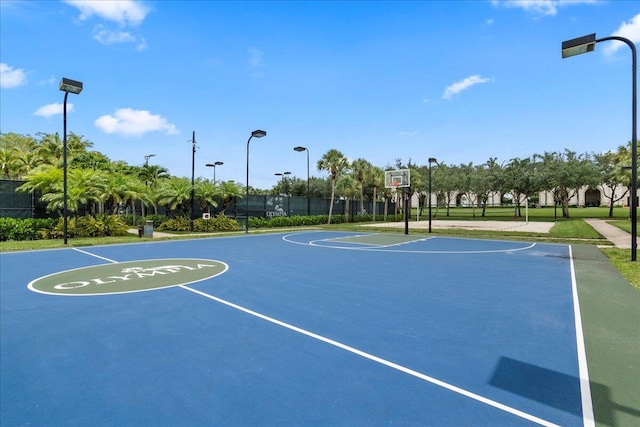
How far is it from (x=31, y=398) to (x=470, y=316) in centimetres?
561

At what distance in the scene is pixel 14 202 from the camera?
18.6 metres

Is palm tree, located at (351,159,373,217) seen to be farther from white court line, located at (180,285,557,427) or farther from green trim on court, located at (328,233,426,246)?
white court line, located at (180,285,557,427)

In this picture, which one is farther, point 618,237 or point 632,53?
point 618,237

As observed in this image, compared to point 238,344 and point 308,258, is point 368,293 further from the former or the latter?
point 308,258

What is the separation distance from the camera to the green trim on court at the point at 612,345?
3010 mm

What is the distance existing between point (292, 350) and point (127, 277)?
6.30 meters

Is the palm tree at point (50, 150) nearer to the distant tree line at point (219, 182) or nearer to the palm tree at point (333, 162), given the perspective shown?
the distant tree line at point (219, 182)

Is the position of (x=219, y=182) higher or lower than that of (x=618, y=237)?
higher

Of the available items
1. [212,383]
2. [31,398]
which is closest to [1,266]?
[31,398]

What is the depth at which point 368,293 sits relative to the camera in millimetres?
7023

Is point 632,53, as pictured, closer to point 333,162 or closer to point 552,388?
point 552,388

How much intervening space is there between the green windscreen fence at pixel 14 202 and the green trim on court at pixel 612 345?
24.6 m

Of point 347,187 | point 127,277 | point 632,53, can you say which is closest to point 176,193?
point 127,277

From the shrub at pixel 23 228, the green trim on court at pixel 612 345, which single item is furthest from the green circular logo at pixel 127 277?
the shrub at pixel 23 228
